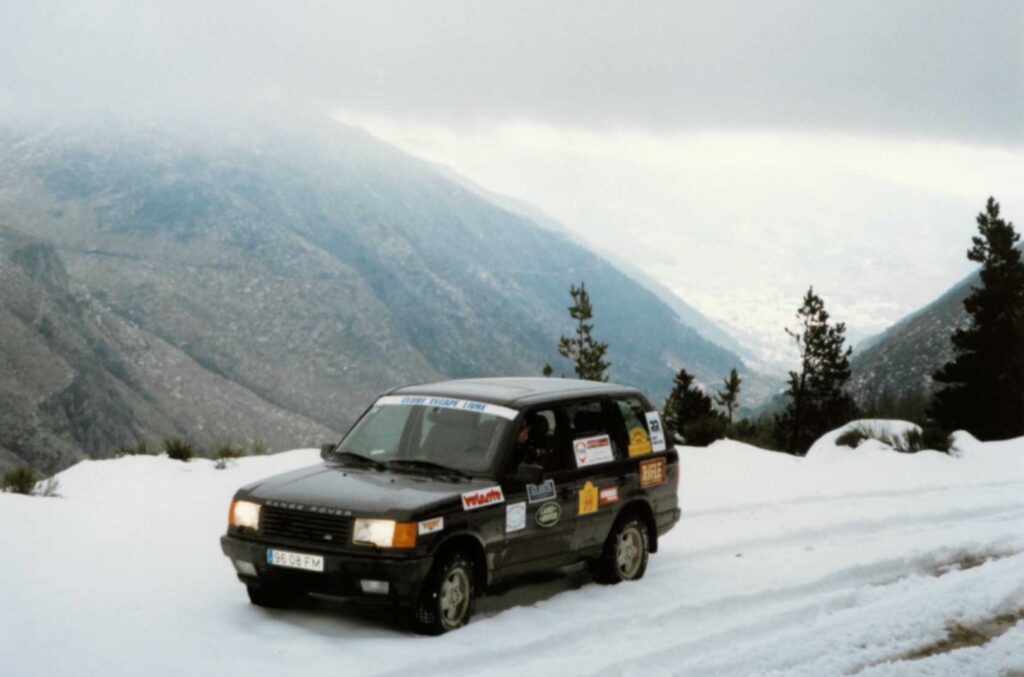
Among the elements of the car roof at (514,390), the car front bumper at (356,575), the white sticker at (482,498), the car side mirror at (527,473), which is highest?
the car roof at (514,390)

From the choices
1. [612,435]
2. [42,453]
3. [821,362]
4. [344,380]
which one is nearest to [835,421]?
[821,362]

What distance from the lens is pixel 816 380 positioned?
177 feet

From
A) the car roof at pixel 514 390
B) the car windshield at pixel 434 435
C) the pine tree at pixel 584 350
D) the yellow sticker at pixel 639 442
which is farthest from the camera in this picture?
the pine tree at pixel 584 350

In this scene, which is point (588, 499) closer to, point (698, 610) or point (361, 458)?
point (698, 610)

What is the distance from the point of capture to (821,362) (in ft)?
179

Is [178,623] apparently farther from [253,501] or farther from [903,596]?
[903,596]

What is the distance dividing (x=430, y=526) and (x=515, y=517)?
0.99m

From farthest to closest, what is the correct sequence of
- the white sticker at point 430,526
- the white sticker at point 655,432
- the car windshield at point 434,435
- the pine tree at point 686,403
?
the pine tree at point 686,403, the white sticker at point 655,432, the car windshield at point 434,435, the white sticker at point 430,526

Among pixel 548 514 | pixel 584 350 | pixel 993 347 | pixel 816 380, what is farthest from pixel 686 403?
pixel 548 514

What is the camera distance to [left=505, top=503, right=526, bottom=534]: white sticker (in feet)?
27.0

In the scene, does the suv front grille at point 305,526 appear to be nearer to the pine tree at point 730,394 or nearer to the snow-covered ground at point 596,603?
the snow-covered ground at point 596,603

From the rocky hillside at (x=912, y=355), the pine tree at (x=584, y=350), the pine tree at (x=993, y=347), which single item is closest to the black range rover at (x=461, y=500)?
the pine tree at (x=584, y=350)

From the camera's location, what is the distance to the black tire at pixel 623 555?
31.1ft

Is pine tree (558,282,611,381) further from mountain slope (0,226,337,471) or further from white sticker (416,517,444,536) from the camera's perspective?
mountain slope (0,226,337,471)
